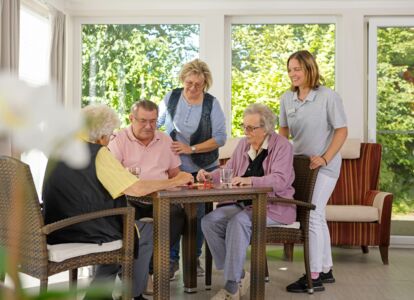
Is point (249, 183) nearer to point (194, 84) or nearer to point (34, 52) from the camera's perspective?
point (194, 84)

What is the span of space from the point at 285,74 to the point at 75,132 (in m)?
6.16

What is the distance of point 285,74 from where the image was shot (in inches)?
250

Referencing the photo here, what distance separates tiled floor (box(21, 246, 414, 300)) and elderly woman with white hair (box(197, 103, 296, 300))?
15.4 inches

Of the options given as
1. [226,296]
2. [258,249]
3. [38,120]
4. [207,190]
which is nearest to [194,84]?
[207,190]

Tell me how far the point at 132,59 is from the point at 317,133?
9.90ft

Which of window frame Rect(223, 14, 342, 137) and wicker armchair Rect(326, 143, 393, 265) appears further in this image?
window frame Rect(223, 14, 342, 137)

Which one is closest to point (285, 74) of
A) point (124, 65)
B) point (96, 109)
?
point (124, 65)

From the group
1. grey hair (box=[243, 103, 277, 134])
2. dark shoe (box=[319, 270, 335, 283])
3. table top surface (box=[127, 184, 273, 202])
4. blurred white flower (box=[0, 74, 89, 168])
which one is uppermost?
grey hair (box=[243, 103, 277, 134])

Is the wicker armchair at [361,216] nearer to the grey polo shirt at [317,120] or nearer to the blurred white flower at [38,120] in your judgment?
the grey polo shirt at [317,120]

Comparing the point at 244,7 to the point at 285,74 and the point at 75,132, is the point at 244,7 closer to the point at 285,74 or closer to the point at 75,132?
the point at 285,74

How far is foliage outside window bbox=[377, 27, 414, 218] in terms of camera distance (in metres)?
6.13

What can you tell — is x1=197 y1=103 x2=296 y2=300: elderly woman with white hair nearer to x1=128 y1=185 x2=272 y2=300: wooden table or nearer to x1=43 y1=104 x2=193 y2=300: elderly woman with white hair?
x1=128 y1=185 x2=272 y2=300: wooden table

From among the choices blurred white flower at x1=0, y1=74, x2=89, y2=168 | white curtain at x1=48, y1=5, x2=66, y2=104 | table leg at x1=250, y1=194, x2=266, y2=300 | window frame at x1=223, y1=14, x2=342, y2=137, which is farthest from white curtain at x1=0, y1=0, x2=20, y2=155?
blurred white flower at x1=0, y1=74, x2=89, y2=168

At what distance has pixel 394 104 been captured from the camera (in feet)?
20.1
